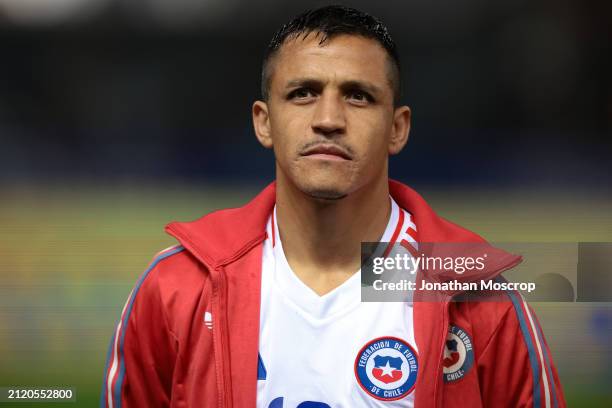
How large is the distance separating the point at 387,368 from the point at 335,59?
0.74m

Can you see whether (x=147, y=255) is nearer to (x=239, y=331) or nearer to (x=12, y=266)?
(x=12, y=266)

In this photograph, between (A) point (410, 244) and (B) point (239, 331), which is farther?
(A) point (410, 244)

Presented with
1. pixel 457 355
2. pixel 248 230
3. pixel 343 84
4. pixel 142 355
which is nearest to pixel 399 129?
pixel 343 84

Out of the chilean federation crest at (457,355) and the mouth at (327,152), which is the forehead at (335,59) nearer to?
the mouth at (327,152)

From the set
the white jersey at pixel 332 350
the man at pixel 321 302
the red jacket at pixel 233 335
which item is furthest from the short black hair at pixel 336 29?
the white jersey at pixel 332 350

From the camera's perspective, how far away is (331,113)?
1.63 m

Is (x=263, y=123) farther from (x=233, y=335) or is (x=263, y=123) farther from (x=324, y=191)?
(x=233, y=335)

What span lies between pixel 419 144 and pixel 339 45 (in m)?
0.76

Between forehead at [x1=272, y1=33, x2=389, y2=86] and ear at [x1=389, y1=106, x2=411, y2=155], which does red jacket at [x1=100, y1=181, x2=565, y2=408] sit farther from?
forehead at [x1=272, y1=33, x2=389, y2=86]

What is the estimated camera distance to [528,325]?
1696 mm

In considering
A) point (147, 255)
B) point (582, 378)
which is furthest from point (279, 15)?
point (582, 378)

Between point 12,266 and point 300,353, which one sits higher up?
point 12,266

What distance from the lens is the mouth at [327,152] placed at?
5.34ft

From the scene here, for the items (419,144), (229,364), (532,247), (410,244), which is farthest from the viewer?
A: (419,144)
